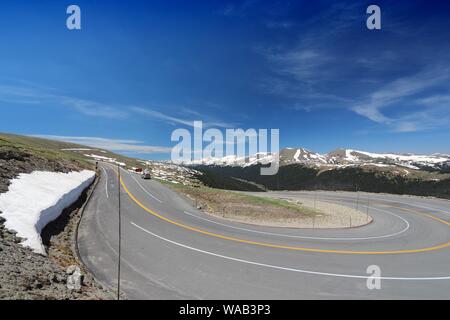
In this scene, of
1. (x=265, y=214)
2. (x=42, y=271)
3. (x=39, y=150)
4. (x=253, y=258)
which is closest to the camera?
(x=42, y=271)

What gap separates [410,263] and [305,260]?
550 centimetres

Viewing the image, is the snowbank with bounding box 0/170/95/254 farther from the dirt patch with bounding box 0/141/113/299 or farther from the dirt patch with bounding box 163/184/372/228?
the dirt patch with bounding box 163/184/372/228

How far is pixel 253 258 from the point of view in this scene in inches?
479

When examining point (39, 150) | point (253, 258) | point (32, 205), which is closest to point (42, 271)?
point (32, 205)

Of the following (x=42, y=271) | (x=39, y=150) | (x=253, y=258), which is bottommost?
(x=253, y=258)

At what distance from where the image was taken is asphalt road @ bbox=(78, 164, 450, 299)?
361 inches

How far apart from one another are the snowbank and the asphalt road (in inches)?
78.2

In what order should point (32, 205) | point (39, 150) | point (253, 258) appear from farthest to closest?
point (39, 150), point (32, 205), point (253, 258)

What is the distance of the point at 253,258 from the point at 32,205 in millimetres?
12813

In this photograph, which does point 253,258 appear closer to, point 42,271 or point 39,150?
point 42,271

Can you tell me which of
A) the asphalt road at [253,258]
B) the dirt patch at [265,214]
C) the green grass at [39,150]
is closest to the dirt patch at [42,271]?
the asphalt road at [253,258]

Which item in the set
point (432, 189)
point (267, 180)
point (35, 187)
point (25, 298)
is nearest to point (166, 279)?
point (25, 298)

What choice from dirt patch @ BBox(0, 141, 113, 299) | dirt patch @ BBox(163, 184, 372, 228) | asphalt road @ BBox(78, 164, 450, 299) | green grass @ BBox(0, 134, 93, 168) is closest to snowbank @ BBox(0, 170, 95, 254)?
dirt patch @ BBox(0, 141, 113, 299)
